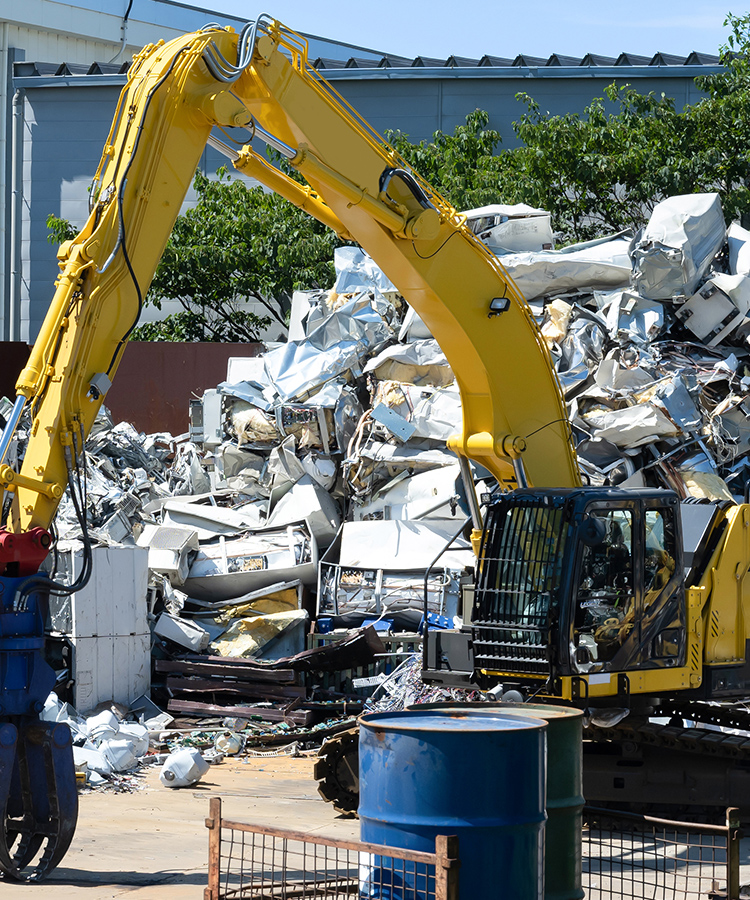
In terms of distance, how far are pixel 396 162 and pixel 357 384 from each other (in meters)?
6.66

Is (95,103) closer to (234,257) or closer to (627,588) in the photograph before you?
(234,257)

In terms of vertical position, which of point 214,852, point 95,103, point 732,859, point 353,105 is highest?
point 95,103

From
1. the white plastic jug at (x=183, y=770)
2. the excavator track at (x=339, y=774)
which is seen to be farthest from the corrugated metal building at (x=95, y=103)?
the excavator track at (x=339, y=774)

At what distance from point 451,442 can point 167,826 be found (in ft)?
12.0

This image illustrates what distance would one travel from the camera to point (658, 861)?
8.15 meters

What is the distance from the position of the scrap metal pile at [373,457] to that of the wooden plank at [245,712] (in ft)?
0.07

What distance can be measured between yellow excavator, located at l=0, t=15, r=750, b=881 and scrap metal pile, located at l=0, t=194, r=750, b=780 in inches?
130

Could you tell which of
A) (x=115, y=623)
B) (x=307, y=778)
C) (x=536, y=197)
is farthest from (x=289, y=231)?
(x=307, y=778)

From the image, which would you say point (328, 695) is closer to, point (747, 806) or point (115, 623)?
point (115, 623)

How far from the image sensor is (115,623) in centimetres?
1253

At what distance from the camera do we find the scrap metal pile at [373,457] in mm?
13016

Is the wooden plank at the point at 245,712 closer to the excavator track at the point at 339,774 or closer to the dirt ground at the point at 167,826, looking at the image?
the dirt ground at the point at 167,826

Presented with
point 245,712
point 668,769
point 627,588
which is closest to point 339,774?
point 668,769

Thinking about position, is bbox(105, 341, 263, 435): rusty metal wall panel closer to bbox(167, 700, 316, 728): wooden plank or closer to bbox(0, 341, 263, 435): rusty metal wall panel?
bbox(0, 341, 263, 435): rusty metal wall panel
